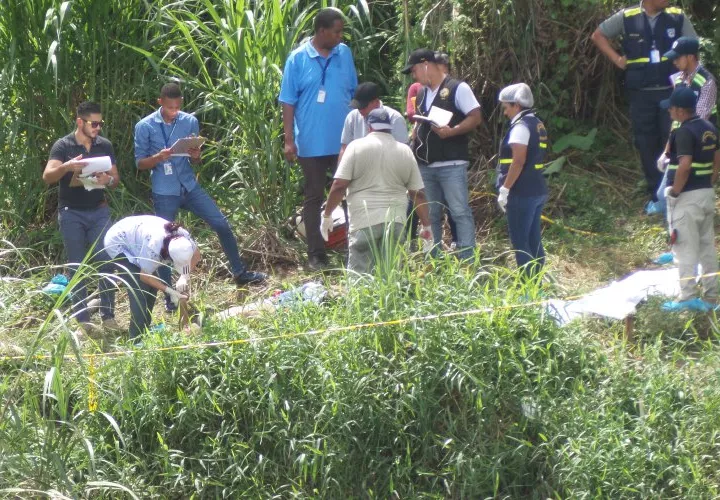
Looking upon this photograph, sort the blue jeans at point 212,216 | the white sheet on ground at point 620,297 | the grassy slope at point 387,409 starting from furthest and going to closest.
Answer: the blue jeans at point 212,216
the white sheet on ground at point 620,297
the grassy slope at point 387,409

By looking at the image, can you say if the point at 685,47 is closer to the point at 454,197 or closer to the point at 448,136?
the point at 448,136

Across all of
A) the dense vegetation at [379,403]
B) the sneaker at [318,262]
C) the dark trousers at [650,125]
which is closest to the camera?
the dense vegetation at [379,403]

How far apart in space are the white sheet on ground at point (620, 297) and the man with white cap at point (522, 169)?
1.81 feet

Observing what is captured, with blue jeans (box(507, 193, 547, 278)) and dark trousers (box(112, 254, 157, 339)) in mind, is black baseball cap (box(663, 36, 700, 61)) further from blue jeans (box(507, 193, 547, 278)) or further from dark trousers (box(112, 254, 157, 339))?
dark trousers (box(112, 254, 157, 339))

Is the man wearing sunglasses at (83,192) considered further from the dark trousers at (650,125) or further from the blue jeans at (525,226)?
the dark trousers at (650,125)

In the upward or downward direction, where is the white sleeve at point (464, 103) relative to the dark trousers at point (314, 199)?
upward

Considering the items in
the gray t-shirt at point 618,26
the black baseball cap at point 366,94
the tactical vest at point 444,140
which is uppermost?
the gray t-shirt at point 618,26

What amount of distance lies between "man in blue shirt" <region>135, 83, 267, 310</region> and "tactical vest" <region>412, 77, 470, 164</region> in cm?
149

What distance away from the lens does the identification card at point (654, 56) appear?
909 cm

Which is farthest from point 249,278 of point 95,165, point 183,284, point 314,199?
point 183,284

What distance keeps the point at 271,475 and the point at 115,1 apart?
4665 millimetres

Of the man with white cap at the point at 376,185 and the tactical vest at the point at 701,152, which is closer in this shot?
the tactical vest at the point at 701,152

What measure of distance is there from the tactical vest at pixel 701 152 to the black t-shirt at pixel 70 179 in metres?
3.62

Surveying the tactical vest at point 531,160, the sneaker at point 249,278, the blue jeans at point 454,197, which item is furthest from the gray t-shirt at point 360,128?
the sneaker at point 249,278
